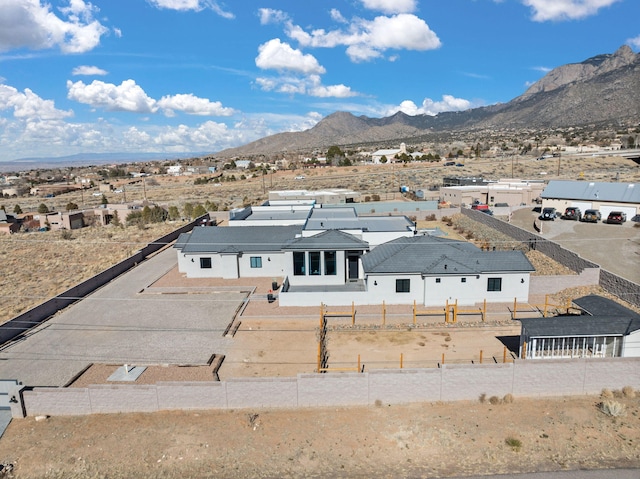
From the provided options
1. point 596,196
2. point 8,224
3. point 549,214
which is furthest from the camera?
point 8,224

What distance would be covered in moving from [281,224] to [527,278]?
1996cm

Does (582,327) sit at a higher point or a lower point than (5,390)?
higher

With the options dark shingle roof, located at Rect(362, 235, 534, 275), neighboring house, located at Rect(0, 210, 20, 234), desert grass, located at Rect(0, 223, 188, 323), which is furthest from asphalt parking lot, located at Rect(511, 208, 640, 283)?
neighboring house, located at Rect(0, 210, 20, 234)

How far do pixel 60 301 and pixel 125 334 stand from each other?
23.3 ft

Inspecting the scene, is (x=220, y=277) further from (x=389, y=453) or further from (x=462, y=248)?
(x=389, y=453)

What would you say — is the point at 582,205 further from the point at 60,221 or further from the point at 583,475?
the point at 60,221

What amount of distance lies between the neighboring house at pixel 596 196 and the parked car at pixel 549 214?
1.70 m

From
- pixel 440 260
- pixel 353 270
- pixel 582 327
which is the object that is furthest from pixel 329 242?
pixel 582 327

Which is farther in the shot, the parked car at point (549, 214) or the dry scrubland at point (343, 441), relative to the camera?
the parked car at point (549, 214)


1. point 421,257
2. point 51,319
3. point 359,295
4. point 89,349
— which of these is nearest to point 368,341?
point 359,295

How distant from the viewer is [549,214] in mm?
44156

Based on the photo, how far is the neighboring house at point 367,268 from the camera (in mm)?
26156

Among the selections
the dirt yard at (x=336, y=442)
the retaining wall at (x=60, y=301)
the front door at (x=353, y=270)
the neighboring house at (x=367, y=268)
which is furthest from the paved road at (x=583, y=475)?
the retaining wall at (x=60, y=301)

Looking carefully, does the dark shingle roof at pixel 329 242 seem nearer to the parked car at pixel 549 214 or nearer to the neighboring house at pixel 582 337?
the neighboring house at pixel 582 337
